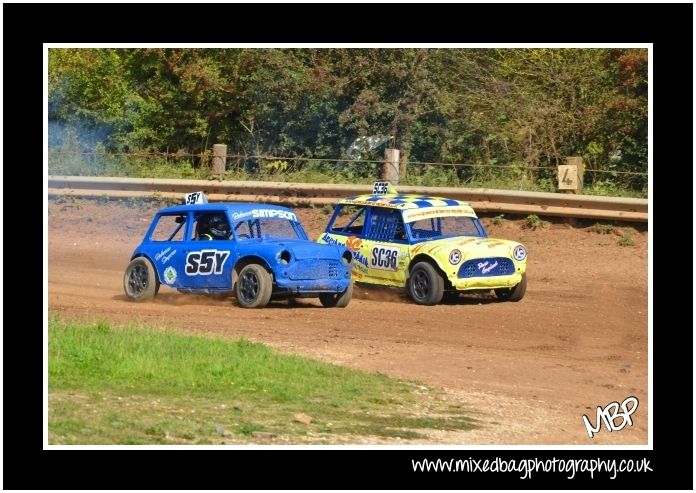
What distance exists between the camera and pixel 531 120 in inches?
1041

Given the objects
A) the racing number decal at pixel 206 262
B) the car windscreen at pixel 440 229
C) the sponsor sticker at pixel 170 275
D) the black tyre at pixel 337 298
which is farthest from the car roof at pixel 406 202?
the sponsor sticker at pixel 170 275

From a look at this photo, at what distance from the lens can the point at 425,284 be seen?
56.2 feet

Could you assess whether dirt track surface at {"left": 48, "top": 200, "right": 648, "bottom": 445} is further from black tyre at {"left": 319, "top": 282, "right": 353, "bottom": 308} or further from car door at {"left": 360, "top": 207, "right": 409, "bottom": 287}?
car door at {"left": 360, "top": 207, "right": 409, "bottom": 287}

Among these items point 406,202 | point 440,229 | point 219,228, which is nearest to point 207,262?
point 219,228

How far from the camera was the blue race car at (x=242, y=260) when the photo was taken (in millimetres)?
16203

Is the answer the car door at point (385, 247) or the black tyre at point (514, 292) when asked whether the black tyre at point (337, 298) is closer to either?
the car door at point (385, 247)

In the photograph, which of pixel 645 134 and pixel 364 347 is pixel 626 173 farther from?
pixel 364 347

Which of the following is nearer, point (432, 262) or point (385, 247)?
point (432, 262)

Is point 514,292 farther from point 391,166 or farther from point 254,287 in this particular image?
point 391,166

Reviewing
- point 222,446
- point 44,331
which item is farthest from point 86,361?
point 222,446

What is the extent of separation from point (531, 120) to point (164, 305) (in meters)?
12.1

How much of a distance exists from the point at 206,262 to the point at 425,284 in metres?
3.12

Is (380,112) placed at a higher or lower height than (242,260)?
higher

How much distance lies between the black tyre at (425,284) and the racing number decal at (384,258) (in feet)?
1.41
